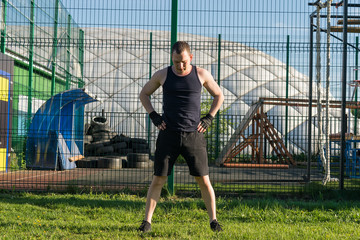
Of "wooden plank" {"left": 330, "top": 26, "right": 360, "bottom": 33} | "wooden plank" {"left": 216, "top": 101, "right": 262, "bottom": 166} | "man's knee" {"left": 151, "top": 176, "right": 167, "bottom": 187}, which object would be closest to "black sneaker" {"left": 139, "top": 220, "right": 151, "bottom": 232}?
"man's knee" {"left": 151, "top": 176, "right": 167, "bottom": 187}

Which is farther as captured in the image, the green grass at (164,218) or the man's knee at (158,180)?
the man's knee at (158,180)

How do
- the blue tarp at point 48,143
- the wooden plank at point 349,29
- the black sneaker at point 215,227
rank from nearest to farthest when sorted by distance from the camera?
1. the black sneaker at point 215,227
2. the wooden plank at point 349,29
3. the blue tarp at point 48,143

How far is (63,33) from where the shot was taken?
1561cm

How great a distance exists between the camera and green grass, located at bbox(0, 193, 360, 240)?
4195 millimetres

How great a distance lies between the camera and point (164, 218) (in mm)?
5180

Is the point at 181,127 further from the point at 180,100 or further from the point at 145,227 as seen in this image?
the point at 145,227

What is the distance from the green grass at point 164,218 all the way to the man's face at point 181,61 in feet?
5.35

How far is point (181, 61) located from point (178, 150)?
0.91 metres

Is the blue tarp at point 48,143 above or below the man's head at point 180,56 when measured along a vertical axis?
below

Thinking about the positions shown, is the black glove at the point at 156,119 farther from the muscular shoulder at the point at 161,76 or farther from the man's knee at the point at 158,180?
the man's knee at the point at 158,180

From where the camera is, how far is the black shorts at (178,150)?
4293 millimetres

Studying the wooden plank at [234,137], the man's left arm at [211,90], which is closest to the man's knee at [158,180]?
Answer: the man's left arm at [211,90]

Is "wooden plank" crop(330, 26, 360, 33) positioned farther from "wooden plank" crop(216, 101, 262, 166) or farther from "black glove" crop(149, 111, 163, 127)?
→ "black glove" crop(149, 111, 163, 127)

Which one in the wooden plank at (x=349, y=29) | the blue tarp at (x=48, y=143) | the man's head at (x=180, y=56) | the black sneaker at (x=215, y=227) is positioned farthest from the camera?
the blue tarp at (x=48, y=143)
